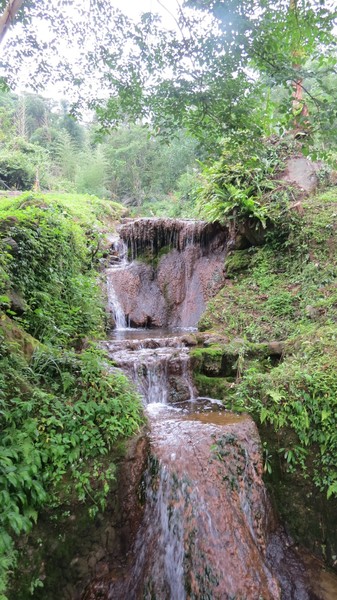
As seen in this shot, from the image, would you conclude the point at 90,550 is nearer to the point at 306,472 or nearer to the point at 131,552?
the point at 131,552

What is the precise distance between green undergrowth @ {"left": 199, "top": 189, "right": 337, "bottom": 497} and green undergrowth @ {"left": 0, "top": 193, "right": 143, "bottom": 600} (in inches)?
74.0

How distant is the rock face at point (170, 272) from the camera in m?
9.59

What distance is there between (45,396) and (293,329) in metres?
4.67

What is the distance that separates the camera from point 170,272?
1024 centimetres

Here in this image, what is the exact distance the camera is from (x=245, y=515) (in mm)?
3824

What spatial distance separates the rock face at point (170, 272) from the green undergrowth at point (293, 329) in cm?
91

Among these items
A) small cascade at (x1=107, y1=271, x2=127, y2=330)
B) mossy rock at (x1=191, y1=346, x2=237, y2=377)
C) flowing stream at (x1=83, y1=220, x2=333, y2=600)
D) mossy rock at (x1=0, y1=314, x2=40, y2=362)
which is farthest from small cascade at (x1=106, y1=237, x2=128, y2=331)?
mossy rock at (x1=0, y1=314, x2=40, y2=362)

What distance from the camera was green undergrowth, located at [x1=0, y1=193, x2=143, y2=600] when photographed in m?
2.94

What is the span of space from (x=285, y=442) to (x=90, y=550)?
8.35ft

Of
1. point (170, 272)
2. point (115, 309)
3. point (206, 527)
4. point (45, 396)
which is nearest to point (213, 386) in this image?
point (206, 527)

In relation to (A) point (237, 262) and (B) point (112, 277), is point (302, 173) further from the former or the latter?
(B) point (112, 277)

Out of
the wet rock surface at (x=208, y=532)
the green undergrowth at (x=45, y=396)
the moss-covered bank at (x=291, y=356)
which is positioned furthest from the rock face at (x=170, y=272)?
the wet rock surface at (x=208, y=532)

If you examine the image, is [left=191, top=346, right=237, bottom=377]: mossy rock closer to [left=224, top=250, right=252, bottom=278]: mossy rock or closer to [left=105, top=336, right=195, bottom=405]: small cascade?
[left=105, top=336, right=195, bottom=405]: small cascade

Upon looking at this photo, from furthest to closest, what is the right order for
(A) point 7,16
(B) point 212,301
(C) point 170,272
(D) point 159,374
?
1. (C) point 170,272
2. (B) point 212,301
3. (D) point 159,374
4. (A) point 7,16
